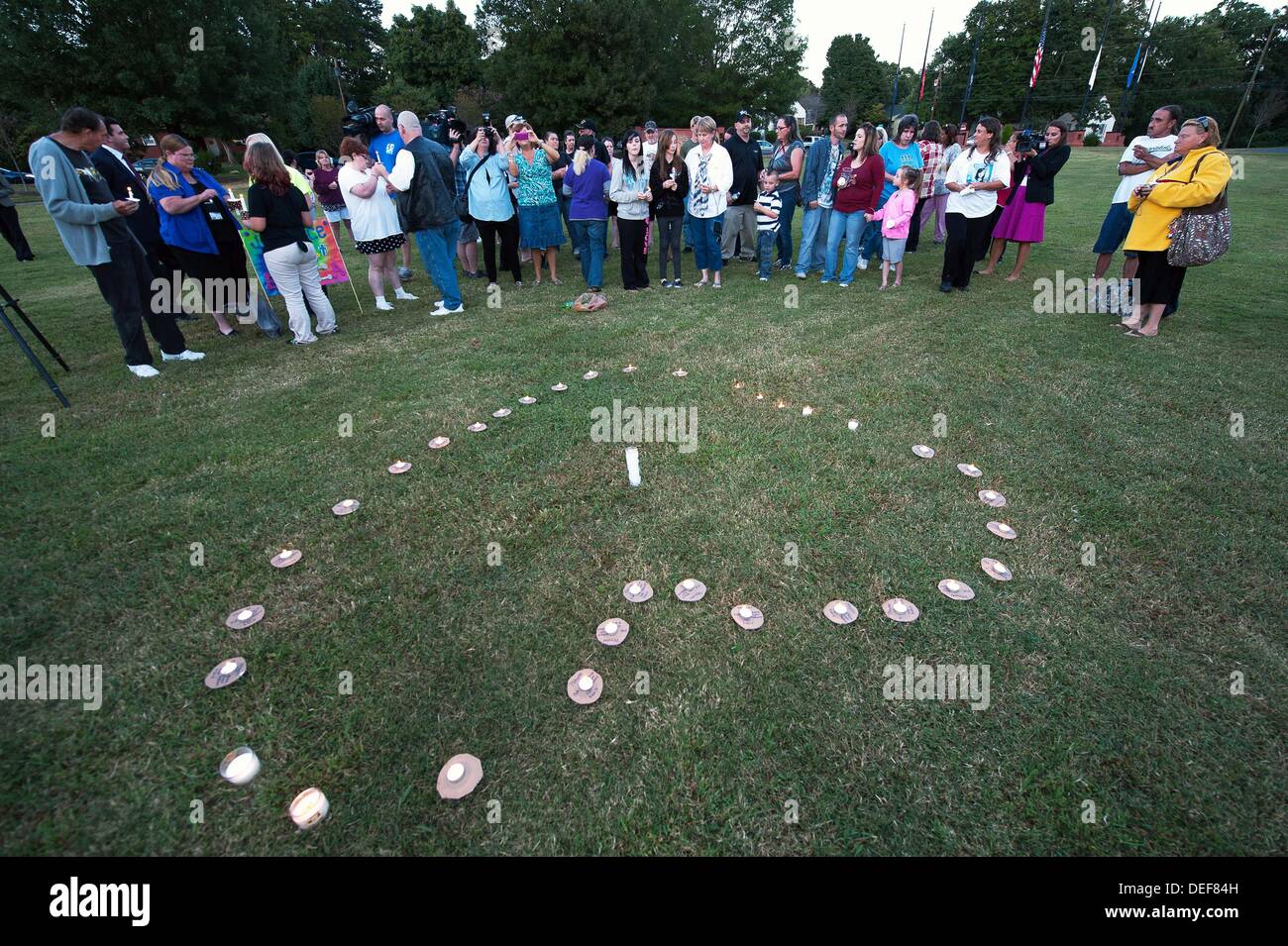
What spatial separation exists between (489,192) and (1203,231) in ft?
27.4

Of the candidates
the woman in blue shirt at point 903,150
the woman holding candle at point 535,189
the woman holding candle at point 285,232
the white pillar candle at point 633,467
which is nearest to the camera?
the white pillar candle at point 633,467

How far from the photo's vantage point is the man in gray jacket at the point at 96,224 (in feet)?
15.8

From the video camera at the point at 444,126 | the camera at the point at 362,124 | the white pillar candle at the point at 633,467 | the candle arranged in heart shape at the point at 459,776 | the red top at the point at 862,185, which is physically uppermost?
the video camera at the point at 444,126

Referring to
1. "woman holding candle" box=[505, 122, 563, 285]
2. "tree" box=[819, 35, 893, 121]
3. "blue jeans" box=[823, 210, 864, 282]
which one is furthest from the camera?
"tree" box=[819, 35, 893, 121]

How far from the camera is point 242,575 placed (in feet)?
10.2

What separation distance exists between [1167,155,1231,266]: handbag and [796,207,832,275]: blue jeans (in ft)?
13.5

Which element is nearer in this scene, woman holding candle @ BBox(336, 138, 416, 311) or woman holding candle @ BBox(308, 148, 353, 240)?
woman holding candle @ BBox(336, 138, 416, 311)

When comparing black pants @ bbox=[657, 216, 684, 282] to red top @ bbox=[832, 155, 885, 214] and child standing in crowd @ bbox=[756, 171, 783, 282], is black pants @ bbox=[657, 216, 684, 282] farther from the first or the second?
red top @ bbox=[832, 155, 885, 214]

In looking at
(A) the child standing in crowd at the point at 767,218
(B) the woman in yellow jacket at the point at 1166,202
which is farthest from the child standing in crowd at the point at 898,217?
(B) the woman in yellow jacket at the point at 1166,202

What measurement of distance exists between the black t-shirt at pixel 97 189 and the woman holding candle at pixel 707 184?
6.59 meters

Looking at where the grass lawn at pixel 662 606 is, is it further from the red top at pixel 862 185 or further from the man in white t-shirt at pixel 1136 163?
the red top at pixel 862 185

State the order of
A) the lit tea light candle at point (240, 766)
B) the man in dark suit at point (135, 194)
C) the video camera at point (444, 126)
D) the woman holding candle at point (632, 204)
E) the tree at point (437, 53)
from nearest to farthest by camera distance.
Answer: the lit tea light candle at point (240, 766) → the man in dark suit at point (135, 194) → the woman holding candle at point (632, 204) → the video camera at point (444, 126) → the tree at point (437, 53)

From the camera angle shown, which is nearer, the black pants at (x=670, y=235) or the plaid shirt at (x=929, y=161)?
the black pants at (x=670, y=235)

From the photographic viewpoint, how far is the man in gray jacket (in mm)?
4816
